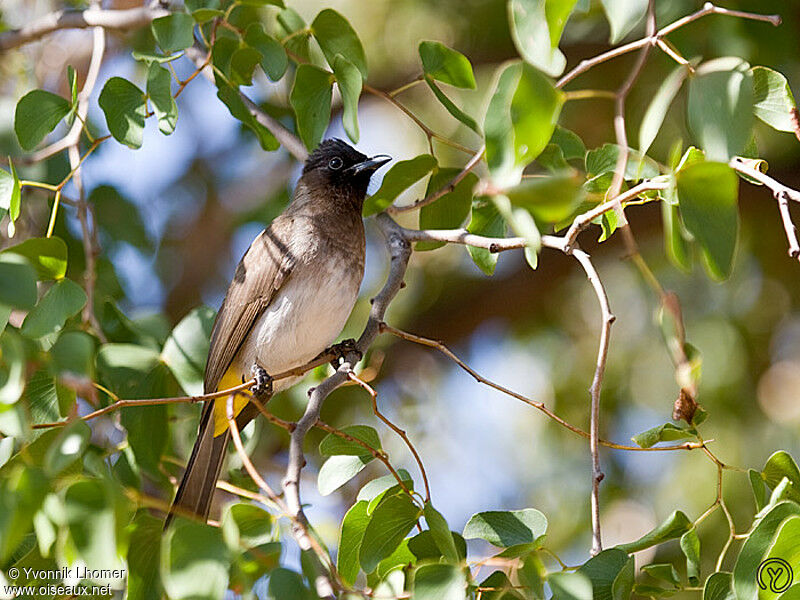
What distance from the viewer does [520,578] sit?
1.63m

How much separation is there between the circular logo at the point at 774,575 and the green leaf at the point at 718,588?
100 millimetres

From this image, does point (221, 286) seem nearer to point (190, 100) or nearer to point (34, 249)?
point (190, 100)

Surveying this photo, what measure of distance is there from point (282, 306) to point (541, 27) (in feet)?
6.35

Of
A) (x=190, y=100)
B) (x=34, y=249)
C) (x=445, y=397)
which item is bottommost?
(x=445, y=397)

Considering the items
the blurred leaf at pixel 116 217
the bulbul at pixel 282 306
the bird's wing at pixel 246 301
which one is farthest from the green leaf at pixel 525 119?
the blurred leaf at pixel 116 217

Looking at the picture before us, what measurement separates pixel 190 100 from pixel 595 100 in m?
2.26

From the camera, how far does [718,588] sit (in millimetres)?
1745

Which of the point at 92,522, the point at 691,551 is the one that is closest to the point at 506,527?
the point at 691,551

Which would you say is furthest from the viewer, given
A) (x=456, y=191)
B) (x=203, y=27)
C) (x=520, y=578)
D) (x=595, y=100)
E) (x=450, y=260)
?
(x=450, y=260)

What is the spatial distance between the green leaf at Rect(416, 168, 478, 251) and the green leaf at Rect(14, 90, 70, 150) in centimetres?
95

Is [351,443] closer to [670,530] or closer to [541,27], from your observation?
[670,530]

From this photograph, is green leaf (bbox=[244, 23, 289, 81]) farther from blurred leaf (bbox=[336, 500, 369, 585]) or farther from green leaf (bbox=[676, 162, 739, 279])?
green leaf (bbox=[676, 162, 739, 279])

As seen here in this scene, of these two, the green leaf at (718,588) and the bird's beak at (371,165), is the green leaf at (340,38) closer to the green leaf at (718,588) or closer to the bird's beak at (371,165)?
the bird's beak at (371,165)

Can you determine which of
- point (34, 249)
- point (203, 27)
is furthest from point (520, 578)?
point (203, 27)
